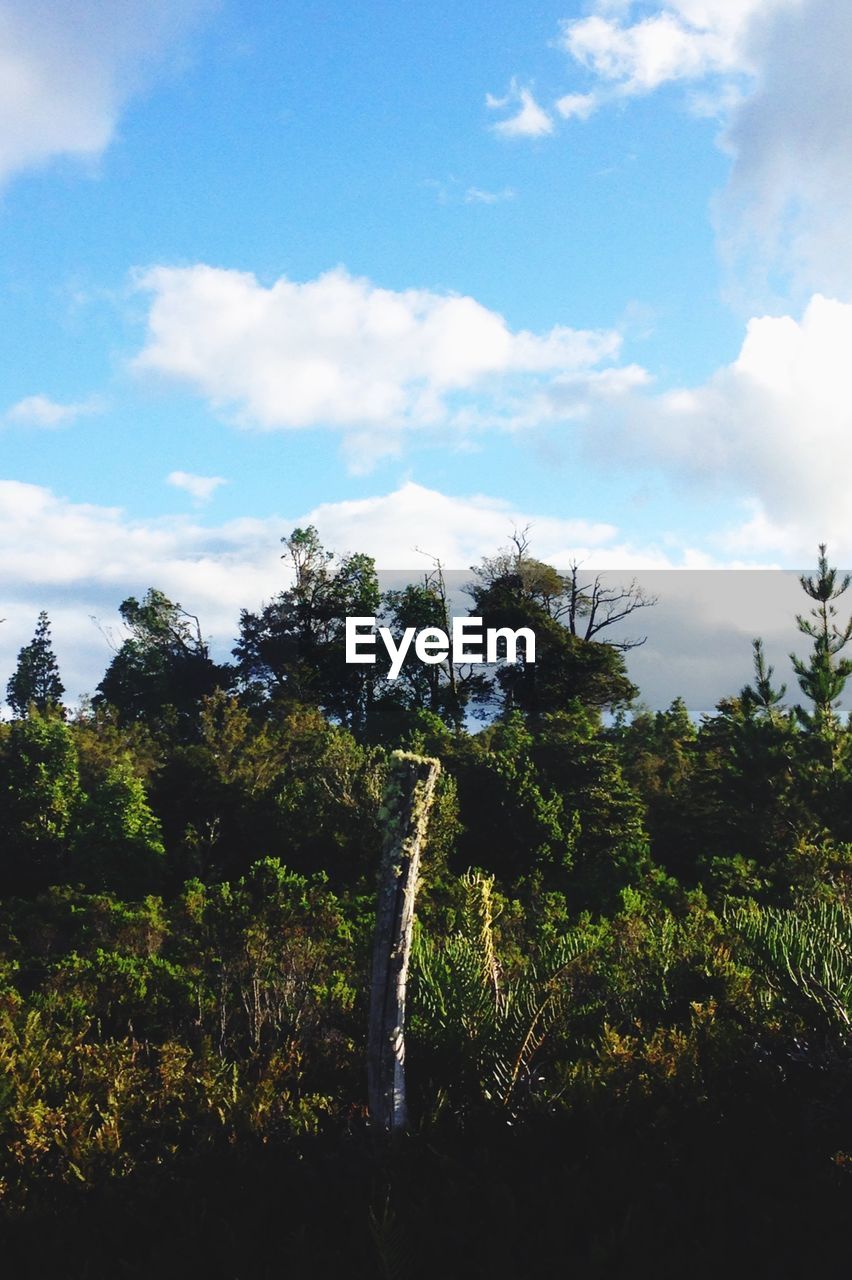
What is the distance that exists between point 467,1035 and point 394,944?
3.65 feet

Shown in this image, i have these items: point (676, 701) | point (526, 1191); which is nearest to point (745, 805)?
point (676, 701)

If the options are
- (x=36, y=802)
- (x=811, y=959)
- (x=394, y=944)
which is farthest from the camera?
(x=36, y=802)


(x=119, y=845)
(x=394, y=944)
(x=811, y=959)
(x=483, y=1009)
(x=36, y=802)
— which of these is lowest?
(x=119, y=845)

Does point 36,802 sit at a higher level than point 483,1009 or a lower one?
lower

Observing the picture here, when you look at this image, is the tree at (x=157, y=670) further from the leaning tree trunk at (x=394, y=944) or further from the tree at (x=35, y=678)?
the leaning tree trunk at (x=394, y=944)

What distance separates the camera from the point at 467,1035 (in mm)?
6086

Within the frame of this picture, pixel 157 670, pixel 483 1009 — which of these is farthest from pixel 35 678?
pixel 483 1009

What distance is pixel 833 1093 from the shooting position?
4953 millimetres

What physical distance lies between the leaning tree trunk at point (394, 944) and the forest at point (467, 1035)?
13cm

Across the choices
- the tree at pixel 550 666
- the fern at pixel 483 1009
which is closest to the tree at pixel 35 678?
the tree at pixel 550 666

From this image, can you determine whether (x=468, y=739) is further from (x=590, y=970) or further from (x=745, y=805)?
(x=590, y=970)

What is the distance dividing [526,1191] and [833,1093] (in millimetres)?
1552

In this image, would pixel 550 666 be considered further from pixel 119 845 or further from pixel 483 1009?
pixel 483 1009

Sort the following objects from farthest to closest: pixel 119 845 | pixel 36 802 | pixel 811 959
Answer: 1. pixel 36 802
2. pixel 119 845
3. pixel 811 959
